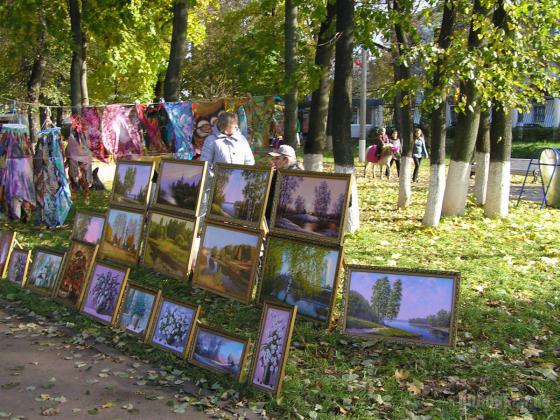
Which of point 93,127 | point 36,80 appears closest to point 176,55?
point 93,127

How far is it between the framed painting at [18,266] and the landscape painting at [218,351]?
127 inches

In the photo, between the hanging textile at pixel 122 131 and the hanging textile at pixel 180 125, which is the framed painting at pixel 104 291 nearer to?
the hanging textile at pixel 180 125

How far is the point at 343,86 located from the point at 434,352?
5.45 meters

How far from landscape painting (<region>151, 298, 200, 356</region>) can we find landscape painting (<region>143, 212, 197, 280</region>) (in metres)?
1.27

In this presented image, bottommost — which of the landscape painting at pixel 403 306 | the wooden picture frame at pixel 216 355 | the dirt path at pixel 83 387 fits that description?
the dirt path at pixel 83 387

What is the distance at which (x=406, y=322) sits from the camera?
5297 millimetres

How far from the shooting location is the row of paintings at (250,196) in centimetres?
577

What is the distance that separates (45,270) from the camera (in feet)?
23.3

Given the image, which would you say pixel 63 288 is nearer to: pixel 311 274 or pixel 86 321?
pixel 86 321

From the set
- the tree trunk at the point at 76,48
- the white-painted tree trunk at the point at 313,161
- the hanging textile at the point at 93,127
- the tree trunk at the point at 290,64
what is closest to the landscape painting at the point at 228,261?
the white-painted tree trunk at the point at 313,161

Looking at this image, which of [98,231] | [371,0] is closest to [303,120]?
[371,0]

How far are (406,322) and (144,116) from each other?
787 centimetres

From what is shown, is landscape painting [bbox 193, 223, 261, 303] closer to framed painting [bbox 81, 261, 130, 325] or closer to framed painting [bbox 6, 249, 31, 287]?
framed painting [bbox 81, 261, 130, 325]

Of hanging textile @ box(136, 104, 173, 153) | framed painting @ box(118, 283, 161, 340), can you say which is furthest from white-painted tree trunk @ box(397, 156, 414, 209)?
framed painting @ box(118, 283, 161, 340)
